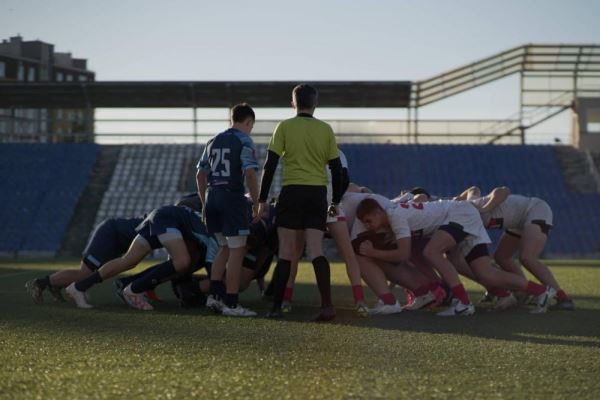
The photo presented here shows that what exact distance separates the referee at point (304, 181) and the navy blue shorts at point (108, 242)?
2.12 meters

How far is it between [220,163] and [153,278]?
1.39 meters

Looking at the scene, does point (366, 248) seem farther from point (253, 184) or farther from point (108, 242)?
point (108, 242)

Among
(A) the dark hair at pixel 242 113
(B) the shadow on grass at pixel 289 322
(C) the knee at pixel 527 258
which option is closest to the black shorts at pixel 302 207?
(B) the shadow on grass at pixel 289 322

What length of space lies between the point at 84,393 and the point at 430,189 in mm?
25690

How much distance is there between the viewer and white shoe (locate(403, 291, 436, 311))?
349 inches

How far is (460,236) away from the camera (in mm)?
8562

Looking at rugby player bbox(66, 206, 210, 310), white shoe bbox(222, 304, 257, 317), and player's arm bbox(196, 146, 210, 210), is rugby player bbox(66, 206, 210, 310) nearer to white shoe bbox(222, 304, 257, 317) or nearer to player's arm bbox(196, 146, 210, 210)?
player's arm bbox(196, 146, 210, 210)

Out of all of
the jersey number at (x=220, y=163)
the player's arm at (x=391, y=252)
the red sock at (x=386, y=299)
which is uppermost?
the jersey number at (x=220, y=163)

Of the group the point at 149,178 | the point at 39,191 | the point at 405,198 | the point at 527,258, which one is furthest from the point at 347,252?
the point at 149,178

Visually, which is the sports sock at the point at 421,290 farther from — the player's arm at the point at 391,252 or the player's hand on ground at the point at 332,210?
the player's hand on ground at the point at 332,210

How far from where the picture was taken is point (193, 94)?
34406 mm

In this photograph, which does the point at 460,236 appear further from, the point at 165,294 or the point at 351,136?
the point at 351,136

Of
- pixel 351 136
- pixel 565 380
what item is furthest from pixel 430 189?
pixel 565 380

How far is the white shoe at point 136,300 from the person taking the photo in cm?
875
